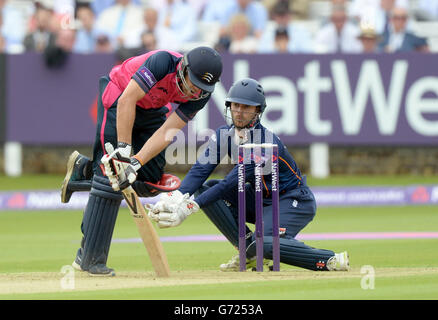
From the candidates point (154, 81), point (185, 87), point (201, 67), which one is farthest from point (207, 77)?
point (154, 81)

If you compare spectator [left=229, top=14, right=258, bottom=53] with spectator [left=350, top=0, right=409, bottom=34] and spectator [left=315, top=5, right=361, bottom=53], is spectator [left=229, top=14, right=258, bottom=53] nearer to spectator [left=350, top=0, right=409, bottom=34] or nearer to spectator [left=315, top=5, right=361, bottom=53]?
spectator [left=315, top=5, right=361, bottom=53]

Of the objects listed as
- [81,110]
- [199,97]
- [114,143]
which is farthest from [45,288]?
[81,110]

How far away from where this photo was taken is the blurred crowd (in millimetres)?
13664

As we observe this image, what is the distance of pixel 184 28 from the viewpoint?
1445cm

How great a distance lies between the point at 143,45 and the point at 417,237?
5.56 m

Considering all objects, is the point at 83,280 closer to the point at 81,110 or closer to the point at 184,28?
the point at 81,110

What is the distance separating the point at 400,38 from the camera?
13.9 m

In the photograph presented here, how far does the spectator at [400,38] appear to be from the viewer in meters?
13.6

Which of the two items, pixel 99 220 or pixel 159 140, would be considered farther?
pixel 99 220

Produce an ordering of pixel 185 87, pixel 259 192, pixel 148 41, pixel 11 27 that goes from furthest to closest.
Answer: pixel 11 27 → pixel 148 41 → pixel 185 87 → pixel 259 192

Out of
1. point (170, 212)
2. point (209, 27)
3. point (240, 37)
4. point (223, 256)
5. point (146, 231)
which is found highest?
point (209, 27)

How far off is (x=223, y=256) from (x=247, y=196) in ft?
4.37

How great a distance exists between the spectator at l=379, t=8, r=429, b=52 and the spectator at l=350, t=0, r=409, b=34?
9.8 inches

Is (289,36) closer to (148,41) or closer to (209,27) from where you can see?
(209,27)
